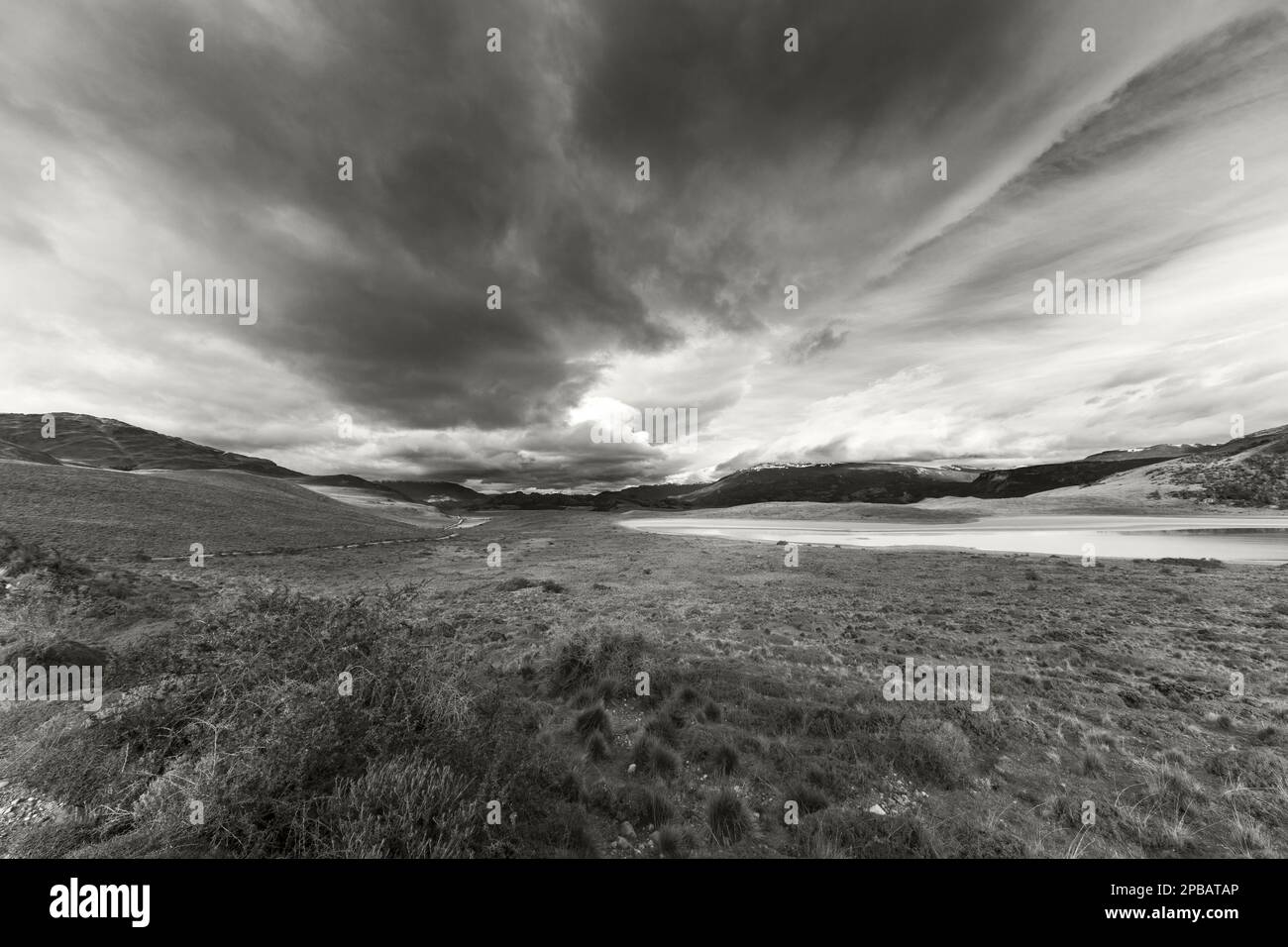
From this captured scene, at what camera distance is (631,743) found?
7.34 m

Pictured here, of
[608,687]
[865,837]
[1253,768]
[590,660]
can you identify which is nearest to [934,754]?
[865,837]

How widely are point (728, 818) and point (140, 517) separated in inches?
2474

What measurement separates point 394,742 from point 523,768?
1.60 meters

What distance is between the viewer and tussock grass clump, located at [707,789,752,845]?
5.12 metres

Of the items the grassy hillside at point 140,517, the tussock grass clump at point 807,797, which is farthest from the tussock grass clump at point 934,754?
the grassy hillside at point 140,517

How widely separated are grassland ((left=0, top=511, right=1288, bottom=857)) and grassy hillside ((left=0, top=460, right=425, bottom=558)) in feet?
99.9

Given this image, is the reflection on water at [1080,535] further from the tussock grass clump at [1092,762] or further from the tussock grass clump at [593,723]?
the tussock grass clump at [593,723]

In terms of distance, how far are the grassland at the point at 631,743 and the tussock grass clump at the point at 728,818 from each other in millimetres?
26

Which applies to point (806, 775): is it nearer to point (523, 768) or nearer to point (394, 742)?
point (523, 768)

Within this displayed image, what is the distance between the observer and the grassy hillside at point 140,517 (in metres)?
33.6

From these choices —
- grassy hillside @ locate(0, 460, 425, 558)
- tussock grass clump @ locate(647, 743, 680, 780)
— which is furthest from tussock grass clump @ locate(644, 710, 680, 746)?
grassy hillside @ locate(0, 460, 425, 558)

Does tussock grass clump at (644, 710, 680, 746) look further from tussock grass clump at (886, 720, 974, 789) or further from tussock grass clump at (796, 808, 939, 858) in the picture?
tussock grass clump at (886, 720, 974, 789)

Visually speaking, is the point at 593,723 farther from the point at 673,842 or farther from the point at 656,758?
the point at 673,842
